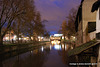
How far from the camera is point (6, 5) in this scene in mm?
19953

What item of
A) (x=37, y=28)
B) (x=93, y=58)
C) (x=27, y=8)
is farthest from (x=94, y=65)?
(x=37, y=28)

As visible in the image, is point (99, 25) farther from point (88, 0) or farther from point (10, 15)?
point (10, 15)

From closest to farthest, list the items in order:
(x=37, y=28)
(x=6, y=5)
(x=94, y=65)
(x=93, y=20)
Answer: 1. (x=94, y=65)
2. (x=93, y=20)
3. (x=6, y=5)
4. (x=37, y=28)

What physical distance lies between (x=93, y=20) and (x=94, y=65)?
942 cm

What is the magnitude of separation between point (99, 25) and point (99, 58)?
9.12ft

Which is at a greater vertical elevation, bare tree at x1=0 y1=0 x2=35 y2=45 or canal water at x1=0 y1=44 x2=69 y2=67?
bare tree at x1=0 y1=0 x2=35 y2=45

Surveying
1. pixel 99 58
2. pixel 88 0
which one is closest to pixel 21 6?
pixel 88 0

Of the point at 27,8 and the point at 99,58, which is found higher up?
the point at 27,8

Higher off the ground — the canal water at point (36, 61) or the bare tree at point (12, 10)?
the bare tree at point (12, 10)

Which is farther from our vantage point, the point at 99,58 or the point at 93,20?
the point at 93,20

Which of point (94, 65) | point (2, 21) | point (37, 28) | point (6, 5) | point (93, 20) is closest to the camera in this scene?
point (94, 65)

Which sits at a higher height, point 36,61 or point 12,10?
point 12,10

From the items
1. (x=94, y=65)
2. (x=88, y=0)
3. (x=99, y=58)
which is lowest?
(x=94, y=65)

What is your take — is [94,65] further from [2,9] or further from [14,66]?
[2,9]
